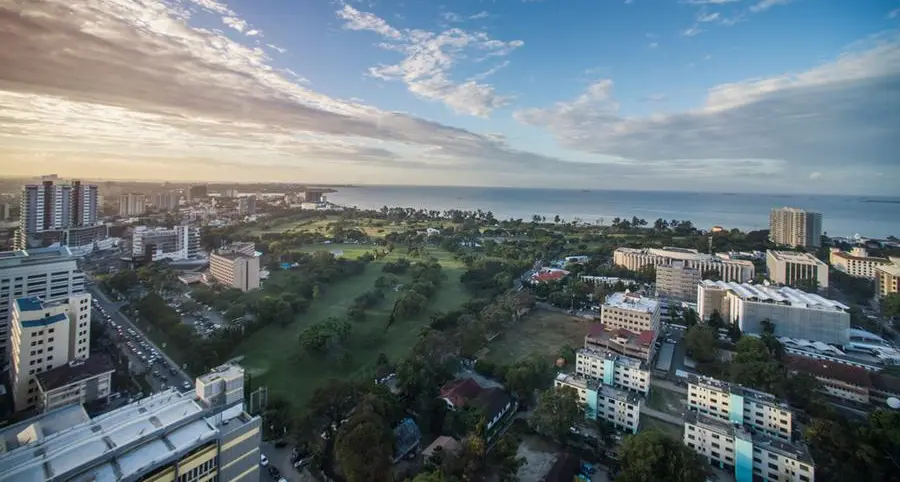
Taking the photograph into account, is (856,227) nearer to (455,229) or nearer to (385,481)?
(455,229)

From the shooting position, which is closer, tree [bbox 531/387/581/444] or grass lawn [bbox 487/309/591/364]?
tree [bbox 531/387/581/444]

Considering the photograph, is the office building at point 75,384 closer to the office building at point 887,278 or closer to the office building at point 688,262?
the office building at point 688,262

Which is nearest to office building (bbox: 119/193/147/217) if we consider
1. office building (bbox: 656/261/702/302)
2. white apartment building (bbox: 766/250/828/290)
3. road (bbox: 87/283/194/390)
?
road (bbox: 87/283/194/390)

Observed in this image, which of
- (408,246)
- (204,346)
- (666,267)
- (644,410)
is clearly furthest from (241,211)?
(644,410)

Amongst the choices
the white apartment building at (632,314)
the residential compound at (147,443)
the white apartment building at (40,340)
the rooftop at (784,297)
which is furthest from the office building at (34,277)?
the rooftop at (784,297)

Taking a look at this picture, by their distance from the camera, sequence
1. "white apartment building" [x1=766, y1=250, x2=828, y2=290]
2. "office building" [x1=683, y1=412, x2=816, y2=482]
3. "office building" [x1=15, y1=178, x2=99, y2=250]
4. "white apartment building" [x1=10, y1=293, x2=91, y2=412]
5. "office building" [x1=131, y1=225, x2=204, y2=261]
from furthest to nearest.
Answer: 1. "office building" [x1=131, y1=225, x2=204, y2=261]
2. "white apartment building" [x1=766, y1=250, x2=828, y2=290]
3. "office building" [x1=15, y1=178, x2=99, y2=250]
4. "white apartment building" [x1=10, y1=293, x2=91, y2=412]
5. "office building" [x1=683, y1=412, x2=816, y2=482]

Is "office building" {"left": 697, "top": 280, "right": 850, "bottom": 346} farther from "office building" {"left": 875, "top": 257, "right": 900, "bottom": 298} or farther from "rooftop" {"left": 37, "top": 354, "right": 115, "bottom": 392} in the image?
"rooftop" {"left": 37, "top": 354, "right": 115, "bottom": 392}
